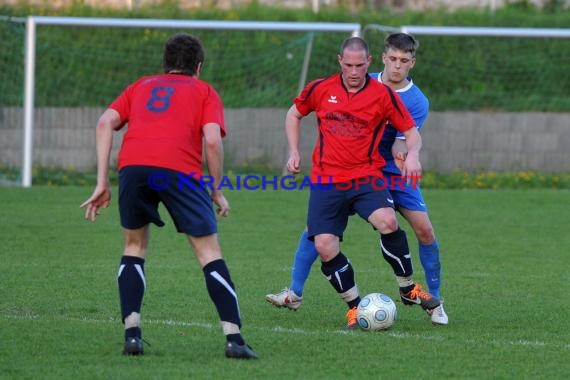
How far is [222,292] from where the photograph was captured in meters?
5.88

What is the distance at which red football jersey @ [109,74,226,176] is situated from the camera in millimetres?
5855

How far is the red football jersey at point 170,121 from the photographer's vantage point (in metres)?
5.86

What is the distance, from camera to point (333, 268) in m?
7.07

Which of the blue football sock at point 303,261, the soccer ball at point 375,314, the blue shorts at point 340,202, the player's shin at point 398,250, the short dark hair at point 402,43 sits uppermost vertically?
the short dark hair at point 402,43

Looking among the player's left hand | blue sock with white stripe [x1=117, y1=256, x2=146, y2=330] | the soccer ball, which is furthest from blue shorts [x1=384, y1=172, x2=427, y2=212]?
the player's left hand

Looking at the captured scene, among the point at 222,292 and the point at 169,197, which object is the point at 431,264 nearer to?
the point at 222,292

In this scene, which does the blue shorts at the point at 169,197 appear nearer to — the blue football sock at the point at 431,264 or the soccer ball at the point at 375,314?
the soccer ball at the point at 375,314

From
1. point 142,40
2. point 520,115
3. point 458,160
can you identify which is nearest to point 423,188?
point 458,160

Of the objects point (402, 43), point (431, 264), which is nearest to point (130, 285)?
point (431, 264)

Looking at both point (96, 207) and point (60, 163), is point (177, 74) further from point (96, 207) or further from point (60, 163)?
point (60, 163)

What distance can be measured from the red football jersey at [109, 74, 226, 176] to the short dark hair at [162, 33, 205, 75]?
0.05 metres

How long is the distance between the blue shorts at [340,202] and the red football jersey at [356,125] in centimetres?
7

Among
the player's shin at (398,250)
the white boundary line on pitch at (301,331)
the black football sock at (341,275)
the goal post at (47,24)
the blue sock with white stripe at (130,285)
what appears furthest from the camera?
the goal post at (47,24)

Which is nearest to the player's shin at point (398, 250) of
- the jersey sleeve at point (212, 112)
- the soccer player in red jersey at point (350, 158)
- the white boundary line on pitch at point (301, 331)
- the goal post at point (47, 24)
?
the soccer player in red jersey at point (350, 158)
